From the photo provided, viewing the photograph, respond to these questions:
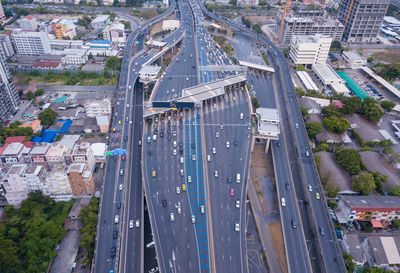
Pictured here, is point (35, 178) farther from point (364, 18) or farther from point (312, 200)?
point (364, 18)

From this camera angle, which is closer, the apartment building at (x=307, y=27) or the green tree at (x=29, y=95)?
the green tree at (x=29, y=95)

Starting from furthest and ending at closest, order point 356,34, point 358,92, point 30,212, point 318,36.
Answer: point 356,34 → point 318,36 → point 358,92 → point 30,212

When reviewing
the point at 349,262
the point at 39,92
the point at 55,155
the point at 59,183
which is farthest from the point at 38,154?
the point at 349,262

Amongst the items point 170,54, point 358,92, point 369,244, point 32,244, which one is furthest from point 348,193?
point 170,54

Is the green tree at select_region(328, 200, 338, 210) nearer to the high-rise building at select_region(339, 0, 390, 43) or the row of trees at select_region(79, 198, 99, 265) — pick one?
the row of trees at select_region(79, 198, 99, 265)

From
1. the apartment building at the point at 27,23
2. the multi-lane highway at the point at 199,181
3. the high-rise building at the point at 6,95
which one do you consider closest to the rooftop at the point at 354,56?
the multi-lane highway at the point at 199,181

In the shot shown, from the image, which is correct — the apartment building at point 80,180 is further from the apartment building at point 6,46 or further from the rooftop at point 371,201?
the apartment building at point 6,46

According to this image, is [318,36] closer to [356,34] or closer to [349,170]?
[356,34]

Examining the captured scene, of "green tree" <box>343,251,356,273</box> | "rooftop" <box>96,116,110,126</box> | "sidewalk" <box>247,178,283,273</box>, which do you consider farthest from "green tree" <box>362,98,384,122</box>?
"rooftop" <box>96,116,110,126</box>
